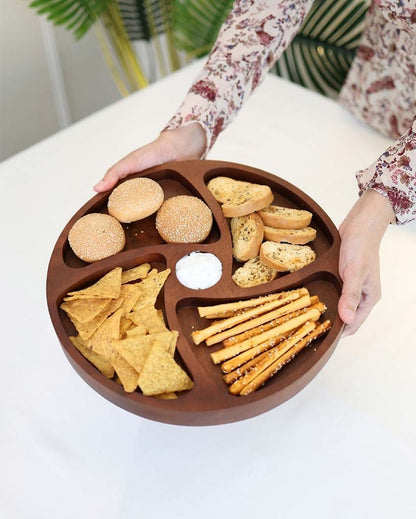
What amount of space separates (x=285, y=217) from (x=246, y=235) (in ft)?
Answer: 0.27

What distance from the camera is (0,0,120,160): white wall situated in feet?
7.00

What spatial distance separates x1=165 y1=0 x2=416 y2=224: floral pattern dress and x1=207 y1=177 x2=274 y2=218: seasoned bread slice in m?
0.20

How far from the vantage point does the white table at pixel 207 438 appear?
38.6 inches

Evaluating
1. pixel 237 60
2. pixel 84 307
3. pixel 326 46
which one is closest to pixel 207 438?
pixel 84 307

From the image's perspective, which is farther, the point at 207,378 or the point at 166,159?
the point at 166,159

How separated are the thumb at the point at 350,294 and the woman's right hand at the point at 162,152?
50 cm

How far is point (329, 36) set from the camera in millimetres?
2020

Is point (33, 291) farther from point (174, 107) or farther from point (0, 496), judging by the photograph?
point (174, 107)

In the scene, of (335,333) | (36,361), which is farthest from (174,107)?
(335,333)

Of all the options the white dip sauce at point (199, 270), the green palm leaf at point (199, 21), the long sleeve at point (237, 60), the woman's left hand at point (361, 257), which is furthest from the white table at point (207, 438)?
the green palm leaf at point (199, 21)

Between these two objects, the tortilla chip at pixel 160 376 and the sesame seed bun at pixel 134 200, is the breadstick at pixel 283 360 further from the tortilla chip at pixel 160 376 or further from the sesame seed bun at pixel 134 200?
the sesame seed bun at pixel 134 200

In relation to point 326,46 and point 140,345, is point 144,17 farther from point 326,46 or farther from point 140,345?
point 140,345

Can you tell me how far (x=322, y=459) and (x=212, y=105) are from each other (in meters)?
0.79

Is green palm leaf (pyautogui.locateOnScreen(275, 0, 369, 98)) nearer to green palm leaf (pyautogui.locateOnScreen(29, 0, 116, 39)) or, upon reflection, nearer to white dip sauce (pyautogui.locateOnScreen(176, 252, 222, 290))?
green palm leaf (pyautogui.locateOnScreen(29, 0, 116, 39))
